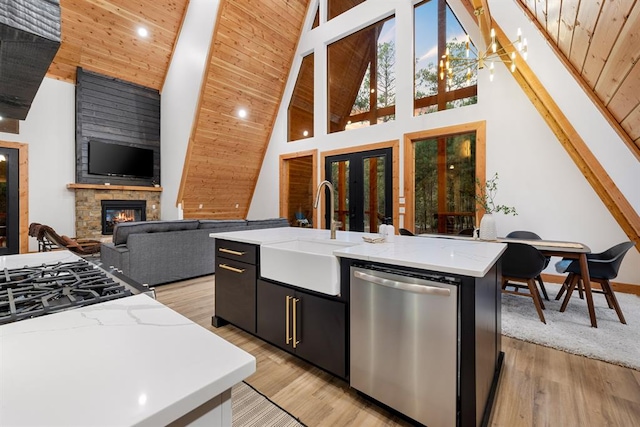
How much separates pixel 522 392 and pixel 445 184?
A: 354 cm

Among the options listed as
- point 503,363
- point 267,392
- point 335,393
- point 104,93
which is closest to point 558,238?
point 503,363

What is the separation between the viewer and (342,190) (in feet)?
19.8

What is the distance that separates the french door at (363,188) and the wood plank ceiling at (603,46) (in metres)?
2.65

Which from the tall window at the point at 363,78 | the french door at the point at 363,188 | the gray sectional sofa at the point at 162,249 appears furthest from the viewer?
the tall window at the point at 363,78

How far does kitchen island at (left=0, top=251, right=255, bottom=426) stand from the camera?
420 millimetres

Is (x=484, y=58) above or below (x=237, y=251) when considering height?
above

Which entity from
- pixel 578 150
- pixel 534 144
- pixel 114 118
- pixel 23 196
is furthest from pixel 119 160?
pixel 578 150

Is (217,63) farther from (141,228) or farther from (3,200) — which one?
(3,200)

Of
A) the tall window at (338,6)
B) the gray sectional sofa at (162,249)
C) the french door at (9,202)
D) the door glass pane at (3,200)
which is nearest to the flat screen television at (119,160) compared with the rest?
the french door at (9,202)

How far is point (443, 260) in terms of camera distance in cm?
144

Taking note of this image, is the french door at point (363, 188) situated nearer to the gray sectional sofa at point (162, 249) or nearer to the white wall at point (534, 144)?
the white wall at point (534, 144)

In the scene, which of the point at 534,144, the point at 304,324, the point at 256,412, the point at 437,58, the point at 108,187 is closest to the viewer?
the point at 256,412

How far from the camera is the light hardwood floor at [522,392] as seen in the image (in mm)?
1586

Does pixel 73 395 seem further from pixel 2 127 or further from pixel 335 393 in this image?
pixel 2 127
